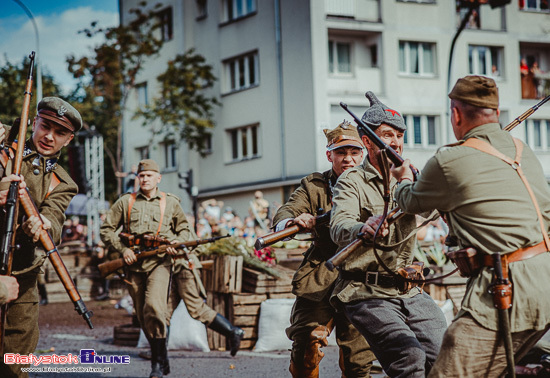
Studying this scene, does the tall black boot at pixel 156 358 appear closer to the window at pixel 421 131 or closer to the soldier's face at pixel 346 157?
the soldier's face at pixel 346 157

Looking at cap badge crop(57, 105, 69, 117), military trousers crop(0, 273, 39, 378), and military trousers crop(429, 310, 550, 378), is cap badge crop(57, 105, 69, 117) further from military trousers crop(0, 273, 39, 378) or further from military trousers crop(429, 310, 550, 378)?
military trousers crop(429, 310, 550, 378)

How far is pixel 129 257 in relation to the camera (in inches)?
348

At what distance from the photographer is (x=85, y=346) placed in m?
11.5

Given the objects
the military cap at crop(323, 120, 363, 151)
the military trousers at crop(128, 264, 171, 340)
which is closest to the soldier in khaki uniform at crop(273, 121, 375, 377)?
the military cap at crop(323, 120, 363, 151)

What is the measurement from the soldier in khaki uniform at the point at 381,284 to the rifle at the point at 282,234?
0.56m

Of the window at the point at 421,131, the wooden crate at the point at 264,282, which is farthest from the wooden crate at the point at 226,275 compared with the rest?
the window at the point at 421,131

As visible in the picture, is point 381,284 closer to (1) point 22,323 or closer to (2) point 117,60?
(1) point 22,323

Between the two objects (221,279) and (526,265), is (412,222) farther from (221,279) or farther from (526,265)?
(221,279)

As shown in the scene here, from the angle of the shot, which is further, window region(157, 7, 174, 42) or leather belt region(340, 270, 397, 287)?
window region(157, 7, 174, 42)

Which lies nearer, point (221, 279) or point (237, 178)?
point (221, 279)

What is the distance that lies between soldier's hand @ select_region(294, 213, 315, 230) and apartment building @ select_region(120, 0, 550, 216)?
70.9 ft

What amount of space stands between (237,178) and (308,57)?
6309mm

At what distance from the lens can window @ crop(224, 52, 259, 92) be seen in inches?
1225

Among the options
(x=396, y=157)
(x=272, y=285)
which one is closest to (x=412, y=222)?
(x=396, y=157)
